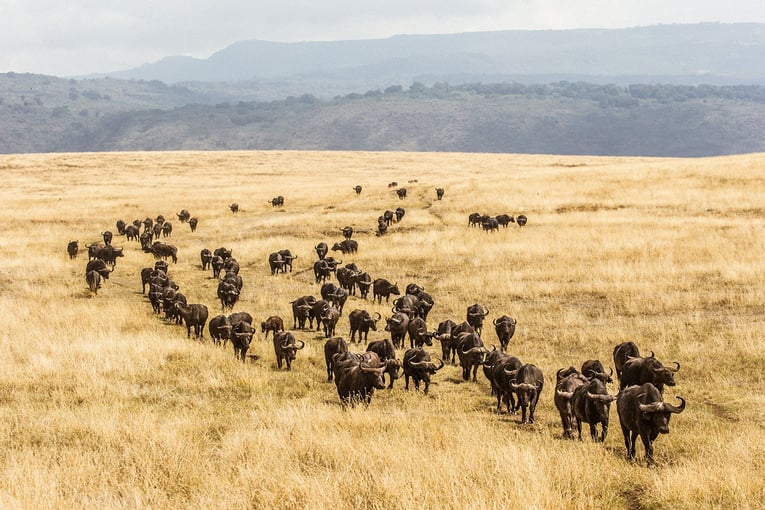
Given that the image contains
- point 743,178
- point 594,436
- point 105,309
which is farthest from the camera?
point 743,178

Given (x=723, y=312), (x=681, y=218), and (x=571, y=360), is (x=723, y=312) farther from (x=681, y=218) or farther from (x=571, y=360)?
(x=681, y=218)

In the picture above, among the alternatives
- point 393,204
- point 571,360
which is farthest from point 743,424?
point 393,204

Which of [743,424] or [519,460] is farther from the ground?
[519,460]

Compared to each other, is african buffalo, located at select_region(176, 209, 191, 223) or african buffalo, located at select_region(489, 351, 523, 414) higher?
african buffalo, located at select_region(176, 209, 191, 223)

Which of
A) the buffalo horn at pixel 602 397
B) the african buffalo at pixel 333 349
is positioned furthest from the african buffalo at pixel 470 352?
the buffalo horn at pixel 602 397

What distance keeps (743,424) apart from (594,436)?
2.81 meters

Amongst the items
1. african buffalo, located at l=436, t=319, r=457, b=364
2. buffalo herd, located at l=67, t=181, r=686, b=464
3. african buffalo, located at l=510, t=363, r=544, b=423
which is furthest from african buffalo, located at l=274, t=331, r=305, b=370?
african buffalo, located at l=510, t=363, r=544, b=423

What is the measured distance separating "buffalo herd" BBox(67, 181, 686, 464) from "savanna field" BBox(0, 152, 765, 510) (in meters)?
0.44

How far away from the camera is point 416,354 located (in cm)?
1369

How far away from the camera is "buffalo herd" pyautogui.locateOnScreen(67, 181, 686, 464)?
10.1 meters

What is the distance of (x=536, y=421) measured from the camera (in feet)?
37.8

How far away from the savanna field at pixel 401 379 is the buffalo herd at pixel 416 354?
436mm

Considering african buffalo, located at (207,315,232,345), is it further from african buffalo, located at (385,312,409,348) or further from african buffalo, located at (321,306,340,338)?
african buffalo, located at (385,312,409,348)

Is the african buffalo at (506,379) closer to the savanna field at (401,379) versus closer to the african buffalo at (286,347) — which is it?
the savanna field at (401,379)
